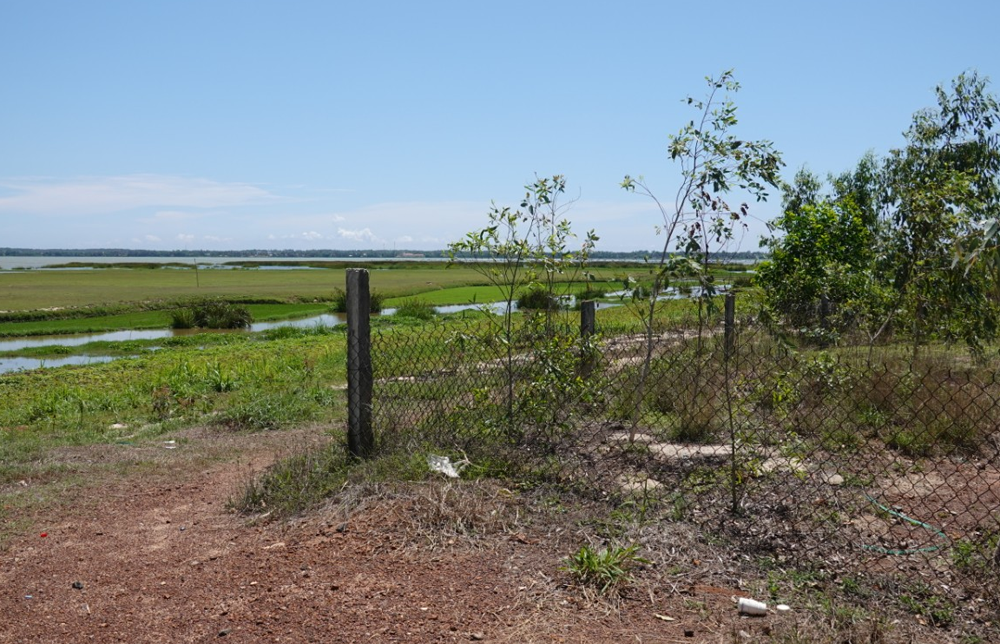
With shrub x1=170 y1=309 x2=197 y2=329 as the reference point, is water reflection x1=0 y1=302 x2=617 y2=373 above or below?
below

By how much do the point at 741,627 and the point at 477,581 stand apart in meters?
1.20

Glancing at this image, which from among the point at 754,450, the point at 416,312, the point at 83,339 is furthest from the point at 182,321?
the point at 754,450

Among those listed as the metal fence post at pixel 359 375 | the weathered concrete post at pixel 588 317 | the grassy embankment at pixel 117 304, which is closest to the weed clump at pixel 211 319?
the grassy embankment at pixel 117 304

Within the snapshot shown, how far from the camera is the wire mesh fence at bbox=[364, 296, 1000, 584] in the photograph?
403 cm

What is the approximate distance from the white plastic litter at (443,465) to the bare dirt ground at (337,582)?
0.25 metres

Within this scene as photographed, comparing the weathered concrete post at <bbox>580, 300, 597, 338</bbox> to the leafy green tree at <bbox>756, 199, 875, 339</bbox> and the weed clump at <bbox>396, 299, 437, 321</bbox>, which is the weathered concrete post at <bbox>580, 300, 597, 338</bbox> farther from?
the weed clump at <bbox>396, 299, 437, 321</bbox>

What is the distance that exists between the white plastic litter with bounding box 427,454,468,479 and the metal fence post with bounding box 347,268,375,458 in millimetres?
535

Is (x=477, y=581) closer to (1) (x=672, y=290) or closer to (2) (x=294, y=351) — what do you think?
(1) (x=672, y=290)

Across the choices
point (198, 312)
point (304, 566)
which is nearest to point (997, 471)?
point (304, 566)

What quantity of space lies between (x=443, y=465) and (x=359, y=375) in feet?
2.88

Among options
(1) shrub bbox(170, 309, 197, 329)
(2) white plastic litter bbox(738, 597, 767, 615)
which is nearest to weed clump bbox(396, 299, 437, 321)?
(1) shrub bbox(170, 309, 197, 329)

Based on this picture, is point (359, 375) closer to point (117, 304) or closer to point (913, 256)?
point (913, 256)

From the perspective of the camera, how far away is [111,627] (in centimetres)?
348

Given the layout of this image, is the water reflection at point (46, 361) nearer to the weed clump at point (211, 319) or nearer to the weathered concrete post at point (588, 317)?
the weed clump at point (211, 319)
